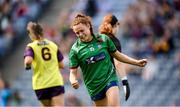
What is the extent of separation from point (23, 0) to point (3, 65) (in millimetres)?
2216

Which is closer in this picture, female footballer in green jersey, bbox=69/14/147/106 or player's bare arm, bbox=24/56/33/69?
female footballer in green jersey, bbox=69/14/147/106

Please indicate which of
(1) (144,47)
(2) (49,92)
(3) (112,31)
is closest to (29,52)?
(2) (49,92)

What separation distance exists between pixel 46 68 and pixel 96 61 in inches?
82.5

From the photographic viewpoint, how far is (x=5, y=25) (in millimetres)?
22844

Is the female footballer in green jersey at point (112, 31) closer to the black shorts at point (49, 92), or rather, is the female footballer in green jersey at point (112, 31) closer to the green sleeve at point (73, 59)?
the green sleeve at point (73, 59)

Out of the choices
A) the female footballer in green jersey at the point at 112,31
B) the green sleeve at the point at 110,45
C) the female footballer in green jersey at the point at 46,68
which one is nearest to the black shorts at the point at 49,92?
the female footballer in green jersey at the point at 46,68

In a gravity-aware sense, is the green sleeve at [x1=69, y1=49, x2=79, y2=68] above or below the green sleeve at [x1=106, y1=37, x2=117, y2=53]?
below

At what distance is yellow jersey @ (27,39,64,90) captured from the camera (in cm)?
1264

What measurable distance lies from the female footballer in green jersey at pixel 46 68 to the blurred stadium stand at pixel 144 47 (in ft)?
14.9

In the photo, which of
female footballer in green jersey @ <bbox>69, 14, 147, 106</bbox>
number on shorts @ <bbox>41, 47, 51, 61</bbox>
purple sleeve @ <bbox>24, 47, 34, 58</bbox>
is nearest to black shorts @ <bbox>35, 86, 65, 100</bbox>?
number on shorts @ <bbox>41, 47, 51, 61</bbox>

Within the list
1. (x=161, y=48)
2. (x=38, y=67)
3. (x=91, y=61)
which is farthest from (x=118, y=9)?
(x=91, y=61)

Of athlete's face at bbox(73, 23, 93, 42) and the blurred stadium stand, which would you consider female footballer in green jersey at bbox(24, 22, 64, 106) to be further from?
the blurred stadium stand

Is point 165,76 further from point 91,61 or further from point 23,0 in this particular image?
point 91,61

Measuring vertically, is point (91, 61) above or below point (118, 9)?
below
